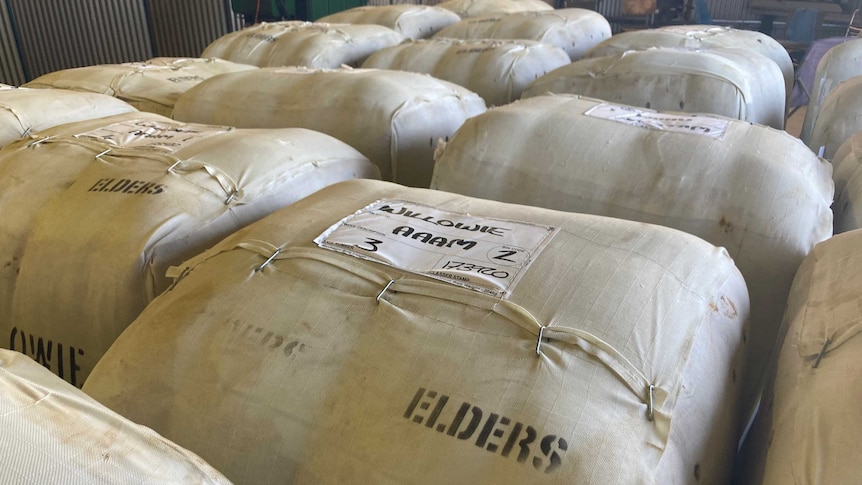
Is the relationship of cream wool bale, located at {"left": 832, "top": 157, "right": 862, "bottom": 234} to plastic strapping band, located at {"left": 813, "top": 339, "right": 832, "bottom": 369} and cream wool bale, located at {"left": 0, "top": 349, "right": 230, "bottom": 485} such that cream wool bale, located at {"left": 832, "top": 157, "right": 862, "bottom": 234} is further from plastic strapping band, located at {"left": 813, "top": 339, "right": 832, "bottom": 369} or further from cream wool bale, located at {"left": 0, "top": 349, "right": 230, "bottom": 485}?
cream wool bale, located at {"left": 0, "top": 349, "right": 230, "bottom": 485}

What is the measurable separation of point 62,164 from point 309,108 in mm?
591

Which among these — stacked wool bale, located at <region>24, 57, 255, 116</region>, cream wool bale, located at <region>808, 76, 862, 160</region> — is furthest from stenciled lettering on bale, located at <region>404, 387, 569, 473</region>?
stacked wool bale, located at <region>24, 57, 255, 116</region>

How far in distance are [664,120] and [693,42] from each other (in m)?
0.98

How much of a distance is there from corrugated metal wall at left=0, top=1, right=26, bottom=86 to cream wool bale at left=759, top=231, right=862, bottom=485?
17.9 feet

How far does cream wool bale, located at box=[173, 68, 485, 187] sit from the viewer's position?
151 cm

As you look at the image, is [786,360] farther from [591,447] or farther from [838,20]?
[838,20]

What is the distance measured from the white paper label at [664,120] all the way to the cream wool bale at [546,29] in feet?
4.64

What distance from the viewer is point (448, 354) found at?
69 cm

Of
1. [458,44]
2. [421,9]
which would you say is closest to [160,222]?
[458,44]

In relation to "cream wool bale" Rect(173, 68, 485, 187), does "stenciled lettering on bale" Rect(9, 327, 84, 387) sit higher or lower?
lower

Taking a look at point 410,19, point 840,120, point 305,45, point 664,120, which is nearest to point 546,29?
point 410,19

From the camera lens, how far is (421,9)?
3266 mm

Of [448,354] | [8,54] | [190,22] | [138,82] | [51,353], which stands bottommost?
[8,54]

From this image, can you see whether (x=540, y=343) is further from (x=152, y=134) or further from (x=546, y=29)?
(x=546, y=29)
